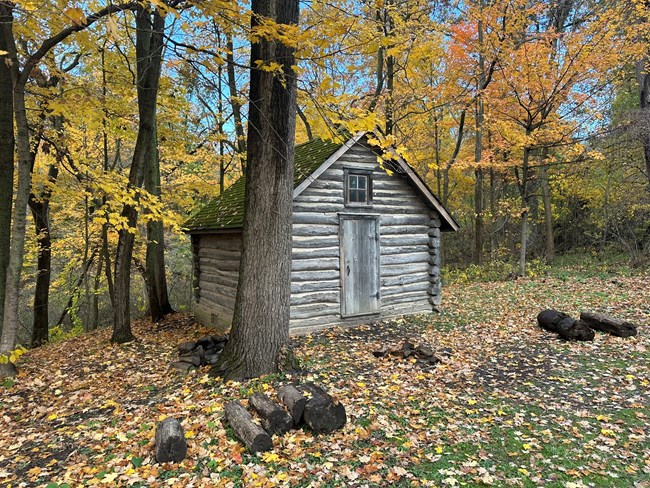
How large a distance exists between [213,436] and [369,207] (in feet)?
23.1

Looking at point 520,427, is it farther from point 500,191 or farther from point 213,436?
point 500,191

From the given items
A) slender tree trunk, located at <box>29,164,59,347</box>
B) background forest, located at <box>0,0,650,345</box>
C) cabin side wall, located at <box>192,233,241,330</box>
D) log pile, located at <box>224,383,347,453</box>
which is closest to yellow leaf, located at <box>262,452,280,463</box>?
log pile, located at <box>224,383,347,453</box>

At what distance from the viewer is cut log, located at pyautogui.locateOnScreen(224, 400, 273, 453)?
4.07 metres

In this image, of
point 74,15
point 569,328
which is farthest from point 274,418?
point 569,328

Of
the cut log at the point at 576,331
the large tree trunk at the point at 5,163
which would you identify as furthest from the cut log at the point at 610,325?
the large tree trunk at the point at 5,163

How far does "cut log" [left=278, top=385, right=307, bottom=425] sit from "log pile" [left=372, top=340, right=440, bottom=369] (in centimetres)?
280

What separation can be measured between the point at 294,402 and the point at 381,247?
639 centimetres

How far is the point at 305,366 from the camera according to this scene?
651 centimetres

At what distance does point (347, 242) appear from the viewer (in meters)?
9.85

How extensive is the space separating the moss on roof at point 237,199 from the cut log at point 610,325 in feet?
22.4

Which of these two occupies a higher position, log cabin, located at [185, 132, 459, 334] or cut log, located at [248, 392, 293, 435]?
log cabin, located at [185, 132, 459, 334]

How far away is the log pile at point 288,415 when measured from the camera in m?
4.35

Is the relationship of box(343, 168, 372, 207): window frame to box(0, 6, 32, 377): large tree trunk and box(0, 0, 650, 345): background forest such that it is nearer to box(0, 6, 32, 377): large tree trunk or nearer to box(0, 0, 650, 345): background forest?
box(0, 0, 650, 345): background forest

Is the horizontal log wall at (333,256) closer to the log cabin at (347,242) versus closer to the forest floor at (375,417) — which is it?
the log cabin at (347,242)
